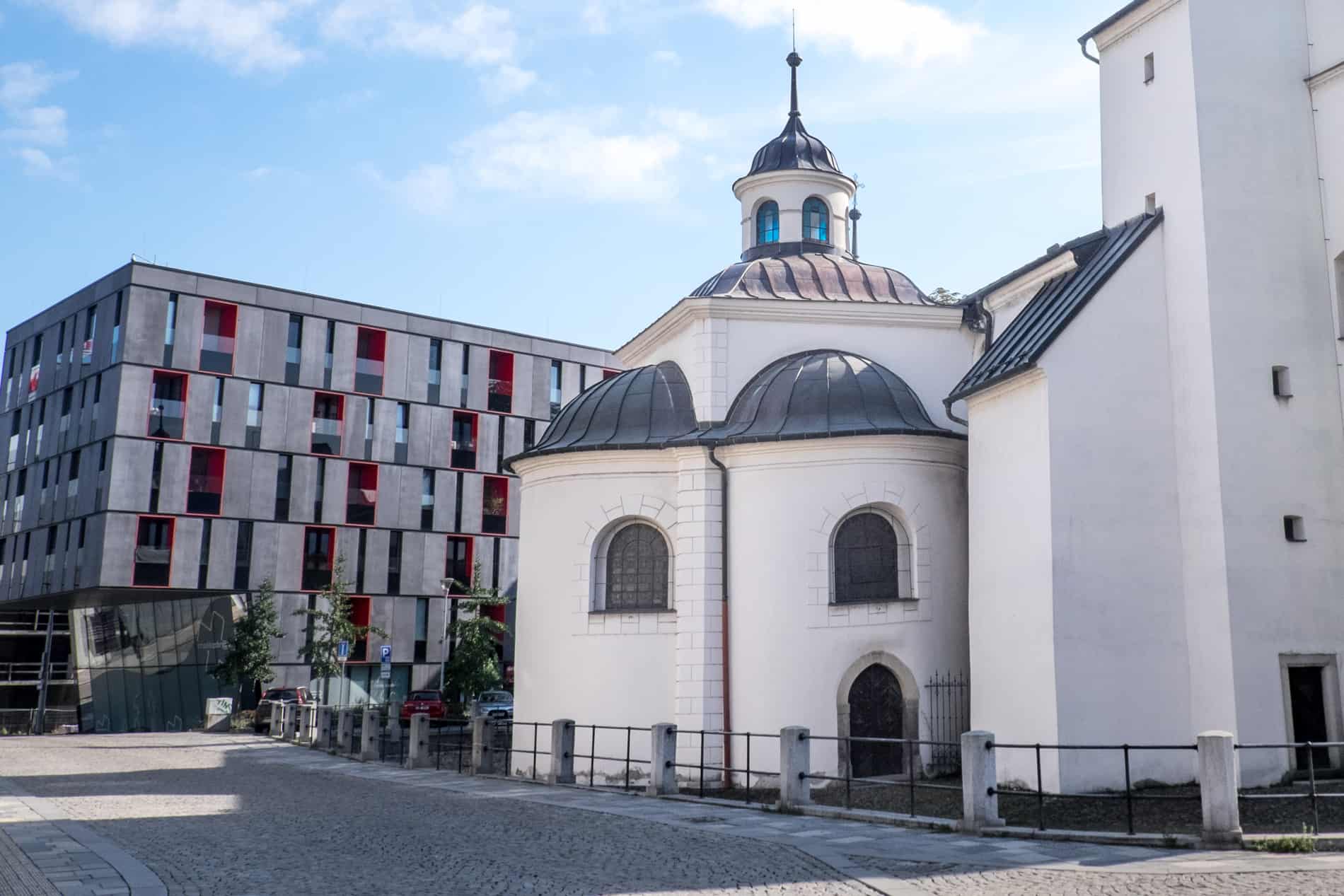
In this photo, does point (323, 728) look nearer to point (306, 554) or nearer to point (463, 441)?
point (306, 554)

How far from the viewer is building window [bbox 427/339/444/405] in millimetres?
49531

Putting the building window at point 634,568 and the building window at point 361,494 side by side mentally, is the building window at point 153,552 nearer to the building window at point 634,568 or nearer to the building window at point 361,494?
the building window at point 361,494

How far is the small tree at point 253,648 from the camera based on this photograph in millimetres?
40281

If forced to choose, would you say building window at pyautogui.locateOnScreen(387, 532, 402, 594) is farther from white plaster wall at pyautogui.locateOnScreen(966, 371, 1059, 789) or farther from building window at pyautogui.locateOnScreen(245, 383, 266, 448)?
white plaster wall at pyautogui.locateOnScreen(966, 371, 1059, 789)

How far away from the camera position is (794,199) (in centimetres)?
2988

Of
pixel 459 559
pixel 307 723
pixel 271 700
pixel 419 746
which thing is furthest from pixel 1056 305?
pixel 459 559

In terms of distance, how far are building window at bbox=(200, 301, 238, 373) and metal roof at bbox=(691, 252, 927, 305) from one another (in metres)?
24.4

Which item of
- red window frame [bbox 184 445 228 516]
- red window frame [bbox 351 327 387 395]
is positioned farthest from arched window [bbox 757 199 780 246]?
red window frame [bbox 184 445 228 516]

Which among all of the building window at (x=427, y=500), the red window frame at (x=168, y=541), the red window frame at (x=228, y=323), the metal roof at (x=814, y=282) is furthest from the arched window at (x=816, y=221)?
the red window frame at (x=168, y=541)

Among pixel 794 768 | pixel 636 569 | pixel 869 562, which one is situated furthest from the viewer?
pixel 636 569

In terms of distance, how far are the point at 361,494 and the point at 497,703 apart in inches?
462

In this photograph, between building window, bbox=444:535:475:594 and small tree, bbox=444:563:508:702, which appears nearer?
small tree, bbox=444:563:508:702

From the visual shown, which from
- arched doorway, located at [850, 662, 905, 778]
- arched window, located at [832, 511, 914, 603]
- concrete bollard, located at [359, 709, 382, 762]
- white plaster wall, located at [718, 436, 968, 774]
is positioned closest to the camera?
arched doorway, located at [850, 662, 905, 778]

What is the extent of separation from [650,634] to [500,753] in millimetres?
6827
